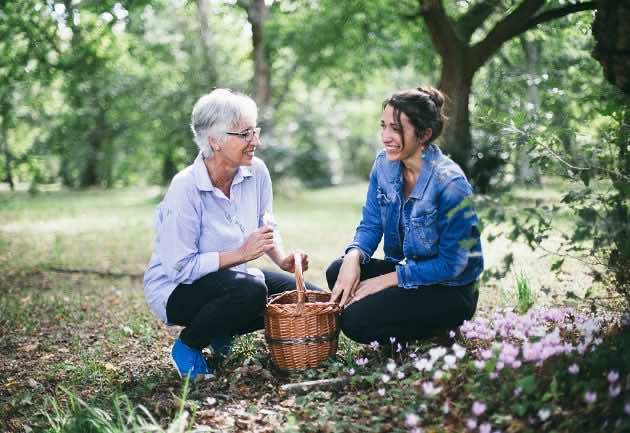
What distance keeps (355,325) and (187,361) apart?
3.14ft

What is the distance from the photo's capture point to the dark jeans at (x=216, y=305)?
11.9 feet

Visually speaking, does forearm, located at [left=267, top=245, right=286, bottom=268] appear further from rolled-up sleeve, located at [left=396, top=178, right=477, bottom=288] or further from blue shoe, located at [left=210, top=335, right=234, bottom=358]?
rolled-up sleeve, located at [left=396, top=178, right=477, bottom=288]

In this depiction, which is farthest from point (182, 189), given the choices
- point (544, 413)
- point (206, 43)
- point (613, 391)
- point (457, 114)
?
point (206, 43)

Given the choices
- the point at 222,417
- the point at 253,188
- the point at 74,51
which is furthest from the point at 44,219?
the point at 222,417

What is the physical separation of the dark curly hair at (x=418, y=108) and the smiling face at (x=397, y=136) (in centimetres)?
1

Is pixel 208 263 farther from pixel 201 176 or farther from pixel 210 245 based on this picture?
pixel 201 176

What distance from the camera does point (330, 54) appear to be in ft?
56.7

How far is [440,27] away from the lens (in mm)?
10719

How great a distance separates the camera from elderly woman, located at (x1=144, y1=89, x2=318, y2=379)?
143 inches

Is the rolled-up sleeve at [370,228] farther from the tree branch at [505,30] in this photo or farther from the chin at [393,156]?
the tree branch at [505,30]

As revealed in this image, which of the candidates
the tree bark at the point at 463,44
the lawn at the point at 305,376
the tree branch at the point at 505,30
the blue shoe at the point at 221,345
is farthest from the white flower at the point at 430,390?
the tree branch at the point at 505,30

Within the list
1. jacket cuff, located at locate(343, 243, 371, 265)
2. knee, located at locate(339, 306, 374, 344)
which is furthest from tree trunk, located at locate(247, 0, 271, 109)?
knee, located at locate(339, 306, 374, 344)

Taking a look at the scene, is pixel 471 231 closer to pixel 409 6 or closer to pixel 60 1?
pixel 60 1

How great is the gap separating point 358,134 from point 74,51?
27469mm
